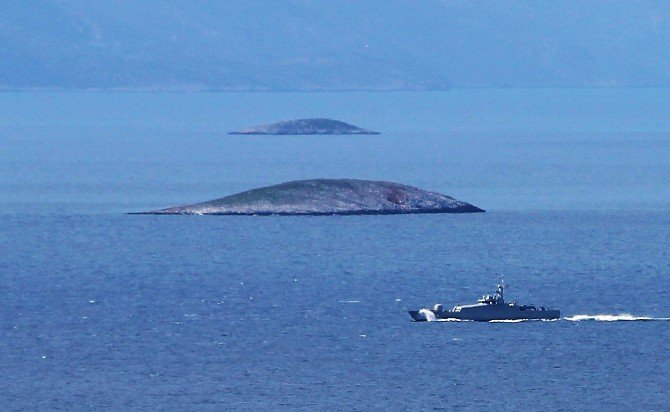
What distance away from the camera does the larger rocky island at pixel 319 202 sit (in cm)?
16225

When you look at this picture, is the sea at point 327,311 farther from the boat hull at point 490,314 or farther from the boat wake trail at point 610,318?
the boat hull at point 490,314

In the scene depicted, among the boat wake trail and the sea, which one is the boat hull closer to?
the sea

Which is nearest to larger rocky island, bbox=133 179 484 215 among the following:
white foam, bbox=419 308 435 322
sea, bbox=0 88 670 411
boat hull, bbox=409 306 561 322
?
sea, bbox=0 88 670 411

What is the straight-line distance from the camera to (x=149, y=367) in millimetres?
83688

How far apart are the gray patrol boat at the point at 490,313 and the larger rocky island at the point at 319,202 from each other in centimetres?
6346

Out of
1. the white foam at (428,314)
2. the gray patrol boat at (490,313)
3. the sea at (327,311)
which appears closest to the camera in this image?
the sea at (327,311)

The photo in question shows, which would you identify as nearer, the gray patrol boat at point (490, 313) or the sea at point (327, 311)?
the sea at point (327, 311)

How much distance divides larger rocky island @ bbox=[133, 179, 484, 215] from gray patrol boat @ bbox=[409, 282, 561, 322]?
63.5 metres

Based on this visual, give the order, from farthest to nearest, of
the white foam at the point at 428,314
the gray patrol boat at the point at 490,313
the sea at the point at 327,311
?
the white foam at the point at 428,314 < the gray patrol boat at the point at 490,313 < the sea at the point at 327,311

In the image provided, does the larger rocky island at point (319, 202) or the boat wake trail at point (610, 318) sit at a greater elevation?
the larger rocky island at point (319, 202)

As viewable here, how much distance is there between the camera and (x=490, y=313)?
98.8 m

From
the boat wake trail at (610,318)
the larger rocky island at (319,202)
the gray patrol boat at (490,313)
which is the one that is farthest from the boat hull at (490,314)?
the larger rocky island at (319,202)

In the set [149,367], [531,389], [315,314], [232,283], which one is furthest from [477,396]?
[232,283]

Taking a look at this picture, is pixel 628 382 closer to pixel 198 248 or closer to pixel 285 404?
pixel 285 404
